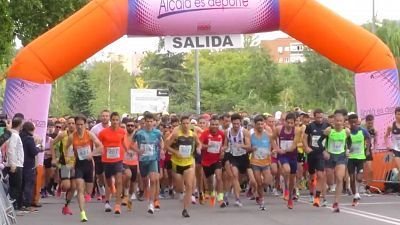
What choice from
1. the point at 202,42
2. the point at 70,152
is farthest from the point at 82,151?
the point at 202,42

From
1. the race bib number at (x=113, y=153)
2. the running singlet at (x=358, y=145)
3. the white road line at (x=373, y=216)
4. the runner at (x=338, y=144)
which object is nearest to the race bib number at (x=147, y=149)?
the race bib number at (x=113, y=153)

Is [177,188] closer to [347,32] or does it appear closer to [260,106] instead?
[347,32]

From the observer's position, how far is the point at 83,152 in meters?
14.3

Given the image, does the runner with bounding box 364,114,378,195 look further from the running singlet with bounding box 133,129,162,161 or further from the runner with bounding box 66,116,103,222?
the runner with bounding box 66,116,103,222

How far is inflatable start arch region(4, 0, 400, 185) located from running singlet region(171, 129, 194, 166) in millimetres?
3384

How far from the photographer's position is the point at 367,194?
19.1 m

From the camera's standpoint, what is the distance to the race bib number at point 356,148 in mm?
17859

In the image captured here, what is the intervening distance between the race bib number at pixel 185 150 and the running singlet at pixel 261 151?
147cm

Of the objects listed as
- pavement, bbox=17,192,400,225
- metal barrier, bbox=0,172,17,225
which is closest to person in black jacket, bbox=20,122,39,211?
pavement, bbox=17,192,400,225

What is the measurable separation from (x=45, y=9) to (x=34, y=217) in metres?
12.2

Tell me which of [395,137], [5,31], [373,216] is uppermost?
[5,31]

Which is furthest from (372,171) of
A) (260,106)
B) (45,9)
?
(260,106)

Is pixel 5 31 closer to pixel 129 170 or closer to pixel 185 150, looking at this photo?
pixel 129 170

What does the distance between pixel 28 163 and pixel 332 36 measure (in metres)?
7.15
